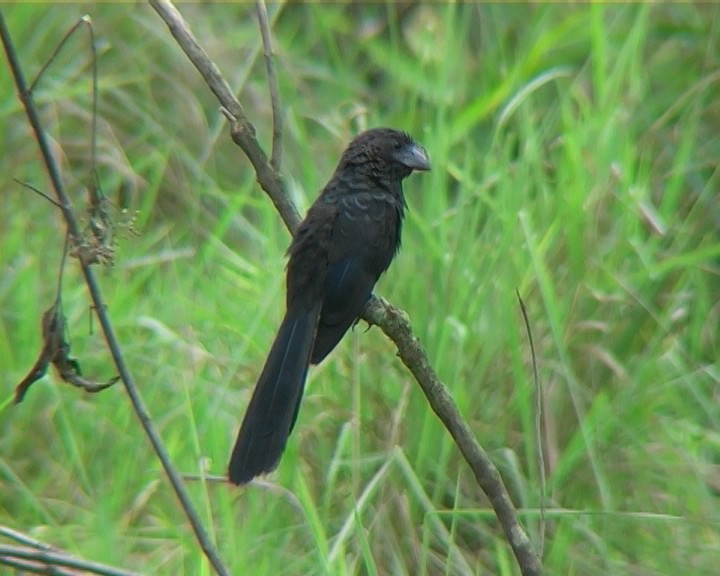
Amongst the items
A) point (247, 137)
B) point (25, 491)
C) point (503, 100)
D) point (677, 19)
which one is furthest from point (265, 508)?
point (677, 19)

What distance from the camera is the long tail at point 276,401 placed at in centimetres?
238

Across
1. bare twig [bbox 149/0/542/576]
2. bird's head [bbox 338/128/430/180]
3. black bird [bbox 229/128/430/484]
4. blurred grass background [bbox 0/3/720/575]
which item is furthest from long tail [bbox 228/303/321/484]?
bird's head [bbox 338/128/430/180]

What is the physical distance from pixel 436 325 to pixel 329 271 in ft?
2.51

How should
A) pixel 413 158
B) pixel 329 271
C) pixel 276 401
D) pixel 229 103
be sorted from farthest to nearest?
pixel 413 158 < pixel 329 271 < pixel 276 401 < pixel 229 103

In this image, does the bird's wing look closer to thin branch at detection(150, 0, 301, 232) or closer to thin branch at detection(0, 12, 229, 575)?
thin branch at detection(150, 0, 301, 232)

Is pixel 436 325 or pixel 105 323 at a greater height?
pixel 436 325

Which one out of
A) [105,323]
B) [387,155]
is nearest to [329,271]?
[387,155]

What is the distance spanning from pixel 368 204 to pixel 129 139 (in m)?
2.22

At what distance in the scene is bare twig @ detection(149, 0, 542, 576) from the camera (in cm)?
225

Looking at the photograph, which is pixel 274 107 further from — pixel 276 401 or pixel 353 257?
pixel 353 257

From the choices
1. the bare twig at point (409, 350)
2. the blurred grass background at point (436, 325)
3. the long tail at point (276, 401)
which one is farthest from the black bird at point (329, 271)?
the blurred grass background at point (436, 325)

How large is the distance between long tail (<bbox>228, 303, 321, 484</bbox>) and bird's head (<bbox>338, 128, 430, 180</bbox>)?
49cm

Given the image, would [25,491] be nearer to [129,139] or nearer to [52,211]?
[52,211]

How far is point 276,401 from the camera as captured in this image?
2.55m
